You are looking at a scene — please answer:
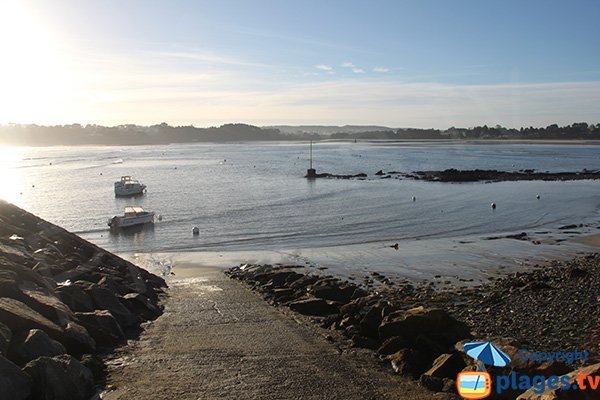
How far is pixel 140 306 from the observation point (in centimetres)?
1317

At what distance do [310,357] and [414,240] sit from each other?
18.2 m

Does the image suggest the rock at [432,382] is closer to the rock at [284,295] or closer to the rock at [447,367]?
the rock at [447,367]

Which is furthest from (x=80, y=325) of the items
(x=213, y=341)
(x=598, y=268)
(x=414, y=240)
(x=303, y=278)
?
(x=414, y=240)

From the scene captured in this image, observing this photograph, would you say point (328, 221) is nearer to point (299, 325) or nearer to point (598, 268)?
point (598, 268)

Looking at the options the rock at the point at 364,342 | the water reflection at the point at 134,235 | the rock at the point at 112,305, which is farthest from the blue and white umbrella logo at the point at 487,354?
the water reflection at the point at 134,235

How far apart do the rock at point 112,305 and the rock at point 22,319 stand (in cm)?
246

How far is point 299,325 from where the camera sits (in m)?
12.0

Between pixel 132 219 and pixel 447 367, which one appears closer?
pixel 447 367

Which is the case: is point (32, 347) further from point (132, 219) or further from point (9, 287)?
point (132, 219)

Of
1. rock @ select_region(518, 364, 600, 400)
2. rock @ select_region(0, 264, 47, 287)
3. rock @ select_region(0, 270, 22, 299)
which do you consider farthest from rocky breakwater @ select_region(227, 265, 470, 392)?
rock @ select_region(0, 270, 22, 299)

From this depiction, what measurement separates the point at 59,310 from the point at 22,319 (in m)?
1.16

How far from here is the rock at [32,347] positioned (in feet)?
26.3

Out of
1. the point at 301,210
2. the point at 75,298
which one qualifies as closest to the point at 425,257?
the point at 75,298

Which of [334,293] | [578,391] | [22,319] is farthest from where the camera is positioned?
[334,293]
